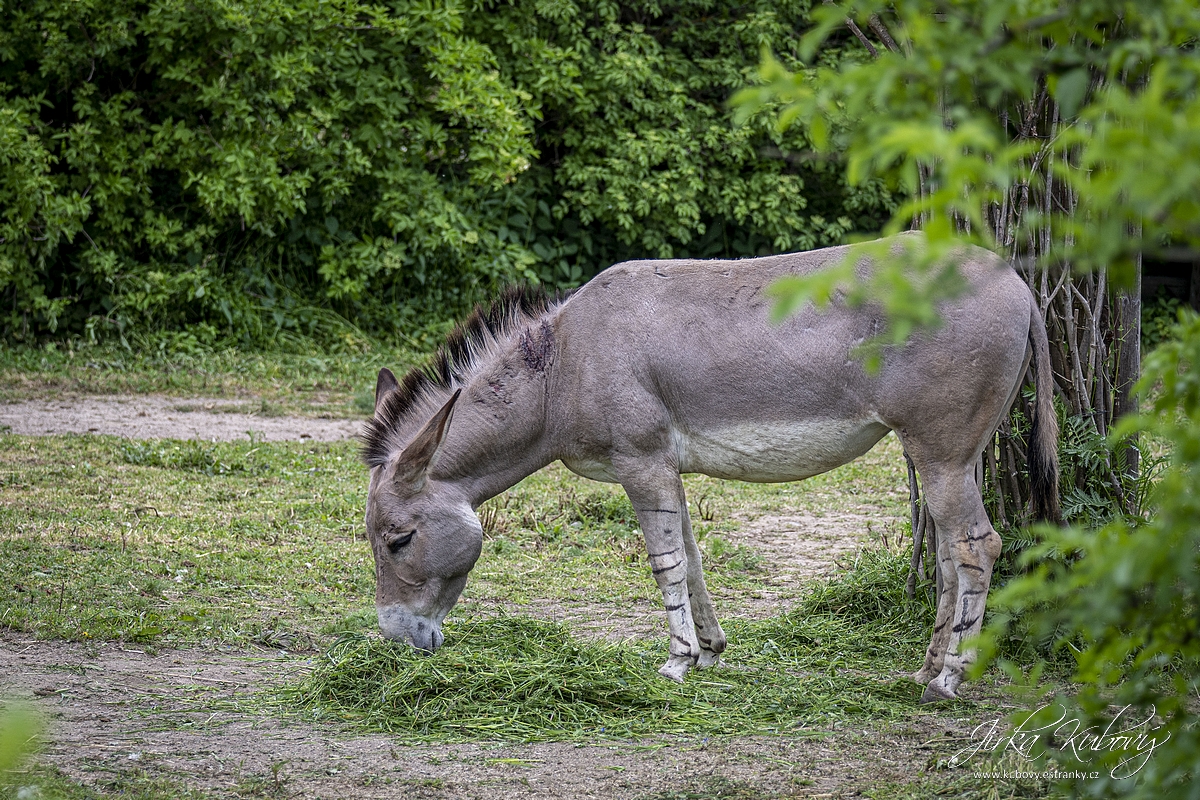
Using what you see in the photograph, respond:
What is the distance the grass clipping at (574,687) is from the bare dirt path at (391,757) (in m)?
0.17

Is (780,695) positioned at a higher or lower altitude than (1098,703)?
lower

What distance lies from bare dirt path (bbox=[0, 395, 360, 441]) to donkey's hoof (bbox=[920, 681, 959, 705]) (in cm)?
676

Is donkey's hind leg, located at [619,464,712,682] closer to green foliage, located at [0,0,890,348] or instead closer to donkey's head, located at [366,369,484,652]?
donkey's head, located at [366,369,484,652]

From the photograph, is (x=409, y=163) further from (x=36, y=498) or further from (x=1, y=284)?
(x=36, y=498)

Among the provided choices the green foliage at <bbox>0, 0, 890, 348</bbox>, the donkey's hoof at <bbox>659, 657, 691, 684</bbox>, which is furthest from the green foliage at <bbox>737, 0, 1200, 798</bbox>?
the green foliage at <bbox>0, 0, 890, 348</bbox>

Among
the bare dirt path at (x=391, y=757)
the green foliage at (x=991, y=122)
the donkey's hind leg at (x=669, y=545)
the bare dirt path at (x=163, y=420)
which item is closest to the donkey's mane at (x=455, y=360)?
the donkey's hind leg at (x=669, y=545)

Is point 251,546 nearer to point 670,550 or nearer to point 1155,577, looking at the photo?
point 670,550

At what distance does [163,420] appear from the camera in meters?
10.5

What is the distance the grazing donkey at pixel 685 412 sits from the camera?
4.67 metres

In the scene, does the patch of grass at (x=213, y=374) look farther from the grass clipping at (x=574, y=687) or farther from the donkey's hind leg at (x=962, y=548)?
the donkey's hind leg at (x=962, y=548)

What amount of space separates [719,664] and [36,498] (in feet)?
16.2

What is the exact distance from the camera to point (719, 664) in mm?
5352

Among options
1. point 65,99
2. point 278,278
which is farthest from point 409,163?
point 65,99

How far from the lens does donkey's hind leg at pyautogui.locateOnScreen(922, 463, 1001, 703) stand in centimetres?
470
